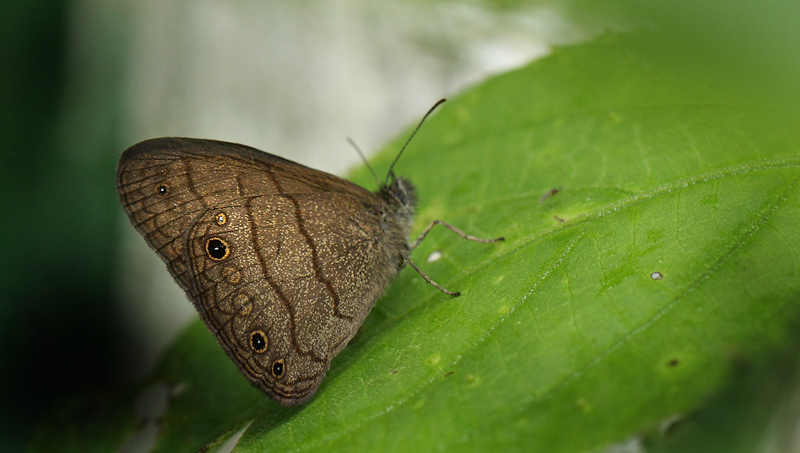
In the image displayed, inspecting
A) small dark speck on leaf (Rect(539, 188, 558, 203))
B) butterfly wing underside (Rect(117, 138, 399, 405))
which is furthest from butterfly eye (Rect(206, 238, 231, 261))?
small dark speck on leaf (Rect(539, 188, 558, 203))

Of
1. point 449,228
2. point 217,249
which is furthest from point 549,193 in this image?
point 217,249

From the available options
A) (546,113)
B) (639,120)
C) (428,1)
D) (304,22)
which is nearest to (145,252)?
(304,22)

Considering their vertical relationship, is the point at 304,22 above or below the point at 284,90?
above

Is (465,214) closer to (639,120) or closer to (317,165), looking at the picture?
(639,120)

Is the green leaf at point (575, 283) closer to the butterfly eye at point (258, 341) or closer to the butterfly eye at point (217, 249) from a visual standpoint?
the butterfly eye at point (258, 341)

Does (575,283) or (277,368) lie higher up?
(575,283)

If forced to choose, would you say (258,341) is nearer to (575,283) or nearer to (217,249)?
(217,249)
